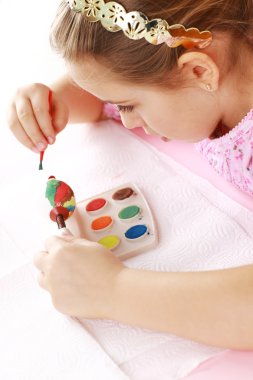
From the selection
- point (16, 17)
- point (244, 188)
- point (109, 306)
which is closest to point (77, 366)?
point (109, 306)

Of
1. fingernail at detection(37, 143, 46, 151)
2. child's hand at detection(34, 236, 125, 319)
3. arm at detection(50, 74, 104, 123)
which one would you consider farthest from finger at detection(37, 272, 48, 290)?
arm at detection(50, 74, 104, 123)

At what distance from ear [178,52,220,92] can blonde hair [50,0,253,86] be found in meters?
0.01

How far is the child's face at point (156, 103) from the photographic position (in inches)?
26.5

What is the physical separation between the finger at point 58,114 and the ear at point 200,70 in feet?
0.86

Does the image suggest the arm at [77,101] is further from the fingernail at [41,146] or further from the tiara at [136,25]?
the tiara at [136,25]

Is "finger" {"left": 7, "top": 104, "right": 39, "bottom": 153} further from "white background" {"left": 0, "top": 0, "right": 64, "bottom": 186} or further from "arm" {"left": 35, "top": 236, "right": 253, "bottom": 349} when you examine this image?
"arm" {"left": 35, "top": 236, "right": 253, "bottom": 349}

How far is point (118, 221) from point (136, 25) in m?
0.27

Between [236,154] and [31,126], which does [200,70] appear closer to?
[236,154]

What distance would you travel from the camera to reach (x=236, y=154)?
0.81m

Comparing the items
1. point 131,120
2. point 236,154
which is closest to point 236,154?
point 236,154

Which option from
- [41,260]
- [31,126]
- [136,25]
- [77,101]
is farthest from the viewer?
[77,101]

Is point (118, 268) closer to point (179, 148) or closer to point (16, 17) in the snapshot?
point (179, 148)

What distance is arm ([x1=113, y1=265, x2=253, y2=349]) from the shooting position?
0.61 metres

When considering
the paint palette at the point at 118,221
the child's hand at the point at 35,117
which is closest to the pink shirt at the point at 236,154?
the paint palette at the point at 118,221
